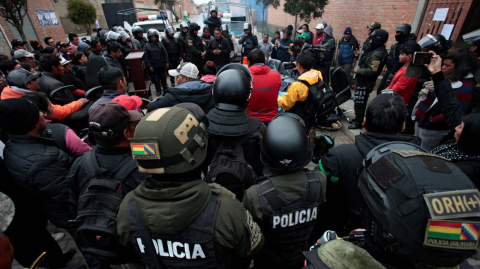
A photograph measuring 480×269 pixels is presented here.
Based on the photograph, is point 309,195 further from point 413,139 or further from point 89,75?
point 89,75

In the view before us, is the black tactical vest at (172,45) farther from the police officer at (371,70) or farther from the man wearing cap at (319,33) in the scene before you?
the police officer at (371,70)

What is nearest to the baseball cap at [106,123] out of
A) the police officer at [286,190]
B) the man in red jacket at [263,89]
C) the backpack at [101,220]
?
the backpack at [101,220]

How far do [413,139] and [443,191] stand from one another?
981 mm

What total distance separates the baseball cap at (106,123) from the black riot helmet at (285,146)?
1.10 meters

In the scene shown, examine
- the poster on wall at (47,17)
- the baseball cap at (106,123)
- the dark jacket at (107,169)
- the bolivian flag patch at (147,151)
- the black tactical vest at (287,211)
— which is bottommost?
the black tactical vest at (287,211)

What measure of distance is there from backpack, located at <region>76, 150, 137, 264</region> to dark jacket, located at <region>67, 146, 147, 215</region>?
160 millimetres

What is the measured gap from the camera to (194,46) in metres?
7.73

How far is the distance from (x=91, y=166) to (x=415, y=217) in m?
1.86

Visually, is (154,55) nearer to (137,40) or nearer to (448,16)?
(137,40)

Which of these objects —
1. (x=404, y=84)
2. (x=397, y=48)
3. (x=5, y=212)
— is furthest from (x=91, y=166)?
(x=397, y=48)

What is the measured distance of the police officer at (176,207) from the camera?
42.0 inches

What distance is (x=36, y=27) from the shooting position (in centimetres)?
1300

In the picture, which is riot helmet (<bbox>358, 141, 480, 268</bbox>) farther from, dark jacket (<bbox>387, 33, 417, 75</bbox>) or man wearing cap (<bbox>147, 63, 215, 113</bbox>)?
dark jacket (<bbox>387, 33, 417, 75</bbox>)

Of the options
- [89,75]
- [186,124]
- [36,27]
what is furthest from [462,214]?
[36,27]
